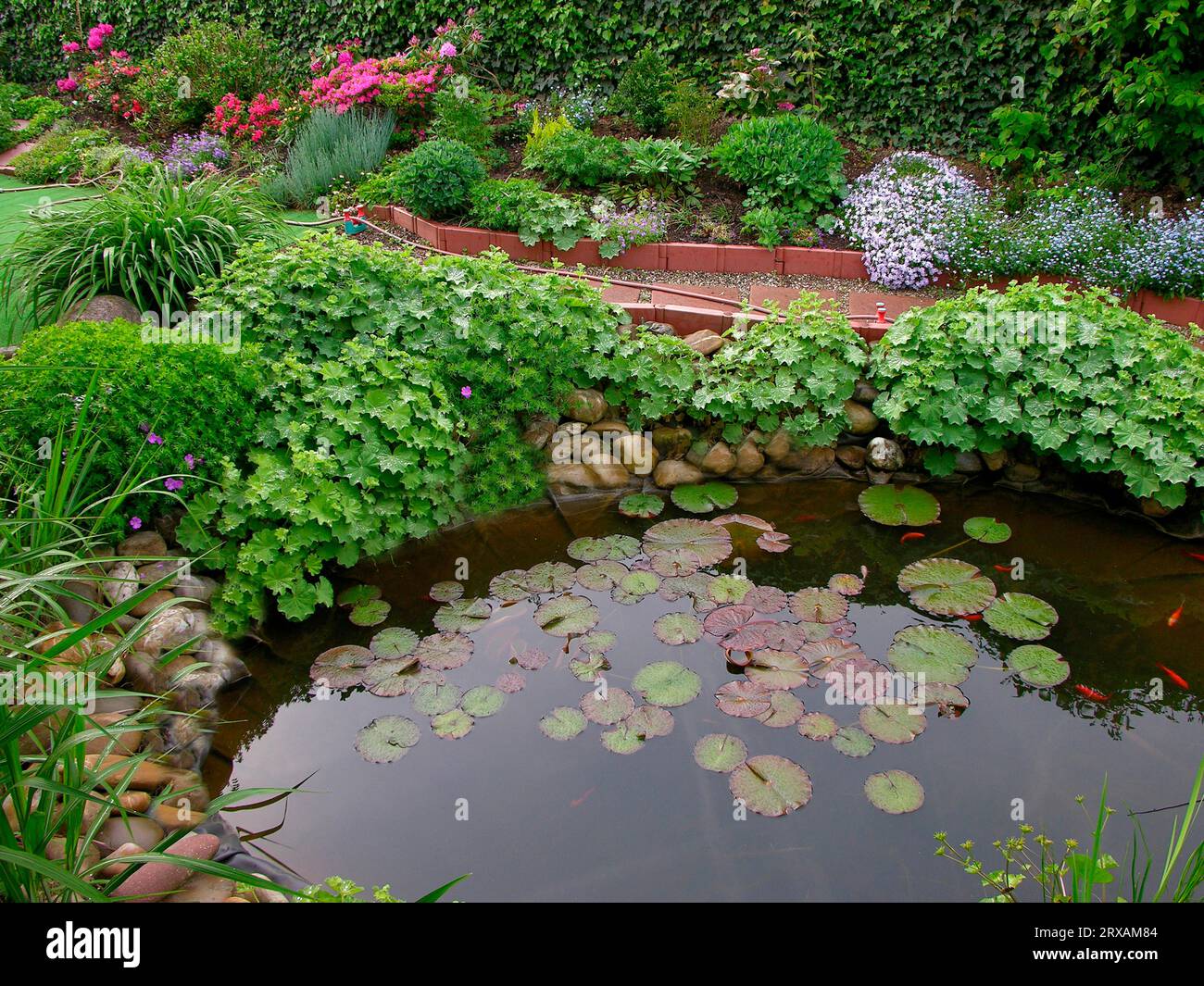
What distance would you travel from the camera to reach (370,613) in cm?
431

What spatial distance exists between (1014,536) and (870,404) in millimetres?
1077

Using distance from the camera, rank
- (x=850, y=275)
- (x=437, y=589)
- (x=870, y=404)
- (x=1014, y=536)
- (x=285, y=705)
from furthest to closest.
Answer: (x=850, y=275), (x=870, y=404), (x=1014, y=536), (x=437, y=589), (x=285, y=705)

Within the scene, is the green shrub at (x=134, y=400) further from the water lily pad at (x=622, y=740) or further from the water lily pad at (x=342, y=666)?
the water lily pad at (x=622, y=740)

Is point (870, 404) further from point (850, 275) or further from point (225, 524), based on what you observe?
point (225, 524)

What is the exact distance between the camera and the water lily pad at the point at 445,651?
4012 mm

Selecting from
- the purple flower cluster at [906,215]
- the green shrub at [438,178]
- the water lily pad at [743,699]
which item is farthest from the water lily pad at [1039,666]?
the green shrub at [438,178]

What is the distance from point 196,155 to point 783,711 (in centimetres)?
728

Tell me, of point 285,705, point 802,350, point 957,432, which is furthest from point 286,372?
point 957,432

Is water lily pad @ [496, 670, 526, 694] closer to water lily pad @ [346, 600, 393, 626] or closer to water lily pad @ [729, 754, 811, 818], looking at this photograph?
water lily pad @ [346, 600, 393, 626]

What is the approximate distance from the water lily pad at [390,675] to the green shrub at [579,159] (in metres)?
4.28

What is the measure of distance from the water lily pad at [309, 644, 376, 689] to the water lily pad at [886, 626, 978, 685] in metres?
2.28

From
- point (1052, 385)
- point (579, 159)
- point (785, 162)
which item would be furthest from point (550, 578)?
point (785, 162)

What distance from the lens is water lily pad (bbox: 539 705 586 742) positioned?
365cm

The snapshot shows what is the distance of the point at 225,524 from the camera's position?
13.4 ft
